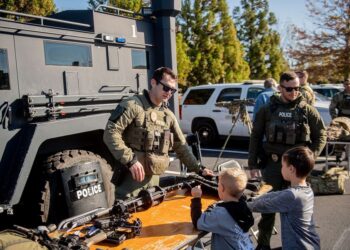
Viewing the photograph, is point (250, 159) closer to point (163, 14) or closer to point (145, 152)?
point (145, 152)

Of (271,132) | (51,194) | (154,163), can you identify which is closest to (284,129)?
(271,132)

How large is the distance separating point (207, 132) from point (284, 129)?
6.85 m

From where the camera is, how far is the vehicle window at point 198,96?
1047cm

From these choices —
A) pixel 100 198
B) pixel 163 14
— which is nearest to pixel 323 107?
pixel 163 14

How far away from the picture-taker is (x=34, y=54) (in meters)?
3.62

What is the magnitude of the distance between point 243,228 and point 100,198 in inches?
65.6

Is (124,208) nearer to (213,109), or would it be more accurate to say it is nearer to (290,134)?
(290,134)

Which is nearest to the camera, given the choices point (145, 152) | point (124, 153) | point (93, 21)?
point (124, 153)

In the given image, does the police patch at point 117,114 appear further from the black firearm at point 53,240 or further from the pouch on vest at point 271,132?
the pouch on vest at point 271,132

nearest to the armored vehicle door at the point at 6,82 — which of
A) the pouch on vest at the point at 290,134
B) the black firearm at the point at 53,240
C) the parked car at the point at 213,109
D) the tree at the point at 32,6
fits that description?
the black firearm at the point at 53,240

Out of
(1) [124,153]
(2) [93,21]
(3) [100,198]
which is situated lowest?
(3) [100,198]

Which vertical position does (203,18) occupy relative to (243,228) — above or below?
above

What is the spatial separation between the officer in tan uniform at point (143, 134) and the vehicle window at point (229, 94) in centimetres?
663

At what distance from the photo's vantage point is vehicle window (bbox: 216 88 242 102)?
32.2 feet
